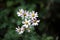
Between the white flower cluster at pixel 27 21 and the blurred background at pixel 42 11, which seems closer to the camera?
the white flower cluster at pixel 27 21

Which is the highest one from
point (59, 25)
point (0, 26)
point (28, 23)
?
point (59, 25)

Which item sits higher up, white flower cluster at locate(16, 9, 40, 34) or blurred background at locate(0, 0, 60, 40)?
blurred background at locate(0, 0, 60, 40)

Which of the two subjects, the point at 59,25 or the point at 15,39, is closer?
the point at 15,39

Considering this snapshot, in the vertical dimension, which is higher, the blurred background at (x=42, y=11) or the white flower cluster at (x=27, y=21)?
the blurred background at (x=42, y=11)

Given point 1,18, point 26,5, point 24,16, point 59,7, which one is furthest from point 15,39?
point 59,7

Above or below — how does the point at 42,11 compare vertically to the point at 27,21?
above

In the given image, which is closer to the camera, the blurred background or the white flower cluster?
the white flower cluster

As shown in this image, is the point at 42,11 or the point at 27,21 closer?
the point at 27,21

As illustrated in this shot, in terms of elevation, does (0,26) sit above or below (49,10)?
below

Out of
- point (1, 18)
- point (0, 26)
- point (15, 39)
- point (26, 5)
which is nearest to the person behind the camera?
point (15, 39)

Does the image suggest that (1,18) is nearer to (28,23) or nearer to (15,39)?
(15,39)

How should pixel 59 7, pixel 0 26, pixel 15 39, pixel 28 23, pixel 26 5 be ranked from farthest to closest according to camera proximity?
pixel 59 7, pixel 26 5, pixel 0 26, pixel 15 39, pixel 28 23
